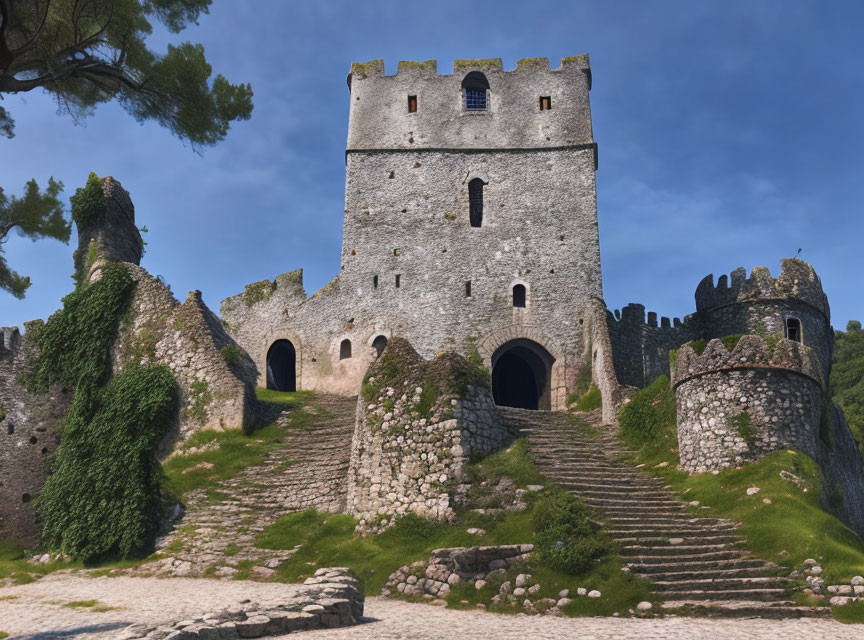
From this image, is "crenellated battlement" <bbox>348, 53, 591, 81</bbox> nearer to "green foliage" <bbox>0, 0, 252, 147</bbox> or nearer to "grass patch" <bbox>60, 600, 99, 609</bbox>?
"green foliage" <bbox>0, 0, 252, 147</bbox>

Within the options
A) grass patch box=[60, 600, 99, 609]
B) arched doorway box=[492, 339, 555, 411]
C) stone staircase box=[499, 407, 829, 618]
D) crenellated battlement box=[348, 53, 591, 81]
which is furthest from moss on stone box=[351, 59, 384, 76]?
grass patch box=[60, 600, 99, 609]

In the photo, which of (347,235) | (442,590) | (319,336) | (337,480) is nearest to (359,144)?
(347,235)

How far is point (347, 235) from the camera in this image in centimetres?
3244

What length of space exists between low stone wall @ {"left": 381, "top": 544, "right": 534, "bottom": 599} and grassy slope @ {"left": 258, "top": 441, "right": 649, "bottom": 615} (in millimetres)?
240

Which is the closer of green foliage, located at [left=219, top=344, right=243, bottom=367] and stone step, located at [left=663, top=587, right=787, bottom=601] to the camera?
stone step, located at [left=663, top=587, right=787, bottom=601]

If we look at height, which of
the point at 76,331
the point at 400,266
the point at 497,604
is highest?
Answer: the point at 400,266

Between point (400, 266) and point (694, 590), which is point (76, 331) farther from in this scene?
Result: point (694, 590)

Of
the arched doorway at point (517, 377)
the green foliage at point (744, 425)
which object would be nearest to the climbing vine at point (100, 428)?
the green foliage at point (744, 425)

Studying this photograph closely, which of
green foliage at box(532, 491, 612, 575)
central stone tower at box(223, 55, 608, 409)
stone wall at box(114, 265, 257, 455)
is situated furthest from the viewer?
central stone tower at box(223, 55, 608, 409)

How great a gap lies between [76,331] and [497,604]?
1549cm

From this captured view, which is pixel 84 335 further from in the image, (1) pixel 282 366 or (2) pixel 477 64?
(2) pixel 477 64

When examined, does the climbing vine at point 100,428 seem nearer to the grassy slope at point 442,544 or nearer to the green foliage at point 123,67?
the grassy slope at point 442,544

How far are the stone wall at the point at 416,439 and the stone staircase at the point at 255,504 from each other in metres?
1.12

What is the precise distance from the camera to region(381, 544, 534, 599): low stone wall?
1352 centimetres
